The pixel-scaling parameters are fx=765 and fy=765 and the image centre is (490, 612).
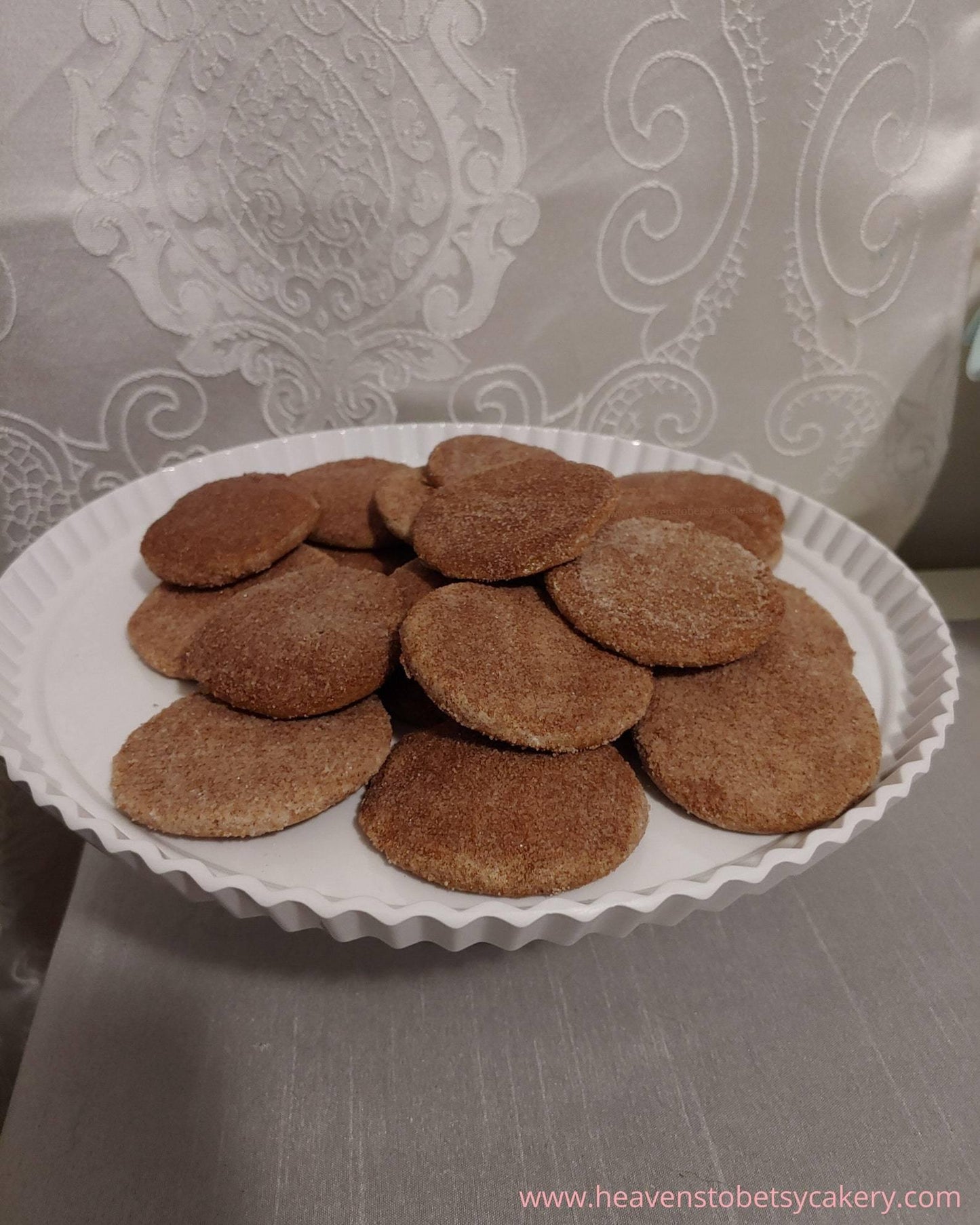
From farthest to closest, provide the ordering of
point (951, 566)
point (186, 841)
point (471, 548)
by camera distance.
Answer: point (951, 566) < point (471, 548) < point (186, 841)

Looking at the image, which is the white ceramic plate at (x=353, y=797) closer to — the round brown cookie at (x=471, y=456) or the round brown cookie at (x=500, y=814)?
the round brown cookie at (x=500, y=814)

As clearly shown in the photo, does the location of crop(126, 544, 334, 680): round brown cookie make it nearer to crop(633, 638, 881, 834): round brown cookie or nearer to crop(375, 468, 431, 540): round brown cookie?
crop(375, 468, 431, 540): round brown cookie

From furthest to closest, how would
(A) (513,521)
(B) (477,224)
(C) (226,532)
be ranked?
(B) (477,224) < (C) (226,532) < (A) (513,521)

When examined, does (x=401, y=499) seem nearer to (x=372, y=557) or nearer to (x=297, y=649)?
(x=372, y=557)

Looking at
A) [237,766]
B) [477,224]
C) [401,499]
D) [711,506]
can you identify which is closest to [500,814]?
[237,766]

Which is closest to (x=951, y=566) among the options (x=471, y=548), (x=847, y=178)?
(x=847, y=178)

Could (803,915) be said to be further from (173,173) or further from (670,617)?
(173,173)

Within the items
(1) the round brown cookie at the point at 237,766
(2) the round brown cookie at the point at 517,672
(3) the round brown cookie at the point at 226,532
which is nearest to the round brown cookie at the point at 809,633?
(2) the round brown cookie at the point at 517,672
